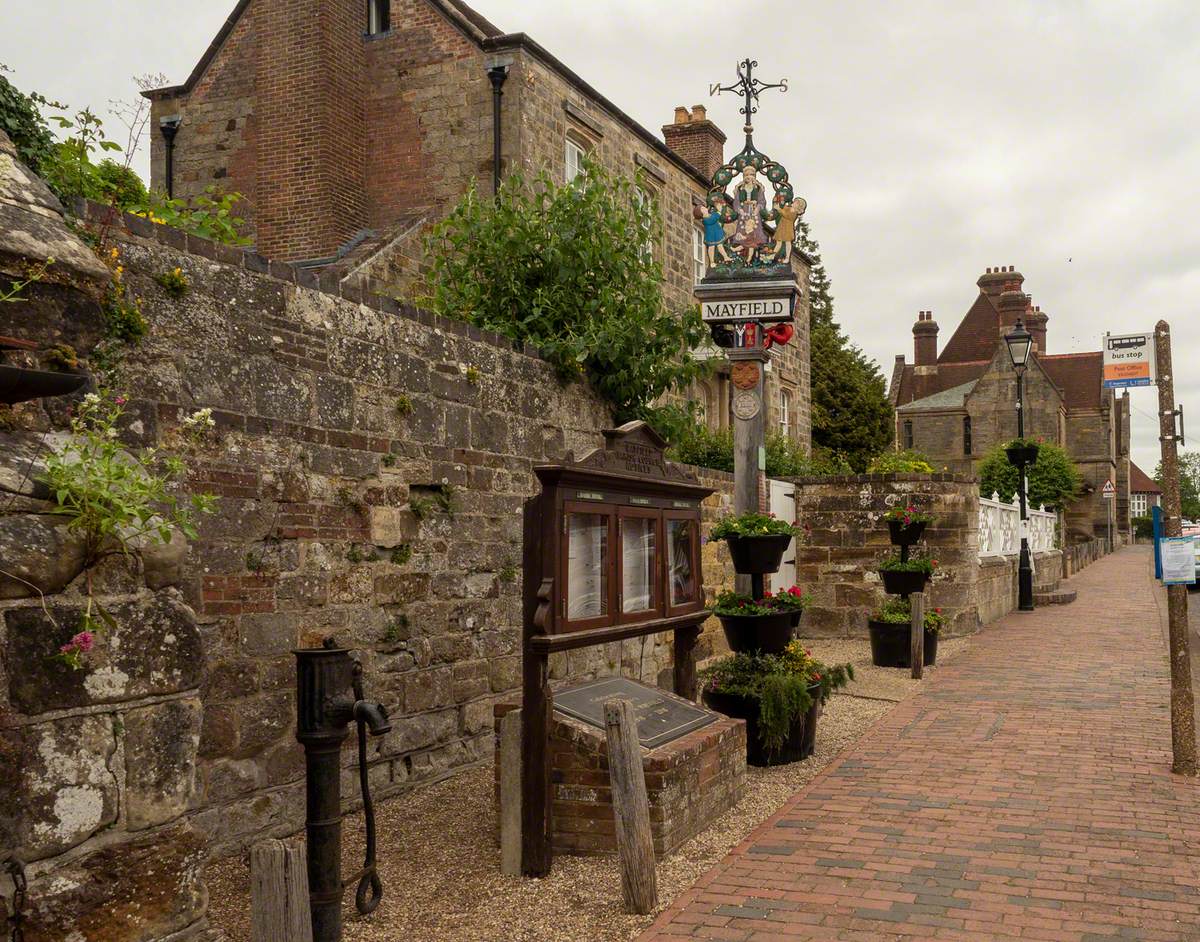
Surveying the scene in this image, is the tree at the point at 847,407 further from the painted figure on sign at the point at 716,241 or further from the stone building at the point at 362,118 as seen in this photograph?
the painted figure on sign at the point at 716,241

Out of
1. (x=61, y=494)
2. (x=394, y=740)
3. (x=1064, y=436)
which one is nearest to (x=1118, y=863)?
(x=394, y=740)

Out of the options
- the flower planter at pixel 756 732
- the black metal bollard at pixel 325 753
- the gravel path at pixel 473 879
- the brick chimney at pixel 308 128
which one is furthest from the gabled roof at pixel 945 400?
the black metal bollard at pixel 325 753

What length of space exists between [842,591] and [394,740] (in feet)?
35.3

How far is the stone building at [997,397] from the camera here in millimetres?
63094

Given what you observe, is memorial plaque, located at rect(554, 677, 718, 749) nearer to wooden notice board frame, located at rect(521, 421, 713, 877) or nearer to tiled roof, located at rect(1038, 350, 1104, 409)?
wooden notice board frame, located at rect(521, 421, 713, 877)

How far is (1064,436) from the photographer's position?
6488 cm

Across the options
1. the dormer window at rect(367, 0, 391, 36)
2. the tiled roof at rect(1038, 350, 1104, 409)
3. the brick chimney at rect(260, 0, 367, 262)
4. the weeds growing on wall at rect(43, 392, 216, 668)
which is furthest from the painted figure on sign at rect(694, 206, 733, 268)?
the tiled roof at rect(1038, 350, 1104, 409)

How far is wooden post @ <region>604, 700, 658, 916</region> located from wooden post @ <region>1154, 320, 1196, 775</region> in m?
4.25

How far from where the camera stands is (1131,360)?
336 inches

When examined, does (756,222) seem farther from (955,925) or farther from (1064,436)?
(1064,436)

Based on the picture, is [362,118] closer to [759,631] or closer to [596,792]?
[759,631]

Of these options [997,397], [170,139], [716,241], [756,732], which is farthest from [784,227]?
[997,397]

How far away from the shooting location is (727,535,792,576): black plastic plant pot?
884cm

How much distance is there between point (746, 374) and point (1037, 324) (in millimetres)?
60323
